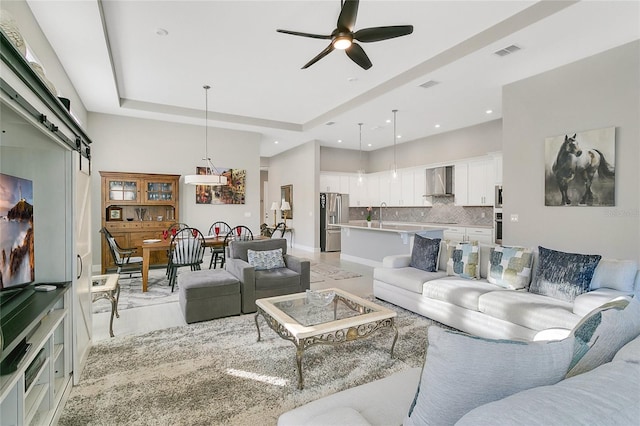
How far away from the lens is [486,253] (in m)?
3.77

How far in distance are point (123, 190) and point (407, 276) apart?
18.2ft

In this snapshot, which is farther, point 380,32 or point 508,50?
point 508,50

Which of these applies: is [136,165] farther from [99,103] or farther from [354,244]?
[354,244]

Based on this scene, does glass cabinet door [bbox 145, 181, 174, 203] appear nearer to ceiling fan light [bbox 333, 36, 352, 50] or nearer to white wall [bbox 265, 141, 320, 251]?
white wall [bbox 265, 141, 320, 251]

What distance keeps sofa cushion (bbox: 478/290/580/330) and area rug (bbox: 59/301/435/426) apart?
2.34 ft

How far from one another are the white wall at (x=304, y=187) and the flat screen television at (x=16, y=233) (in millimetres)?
7072

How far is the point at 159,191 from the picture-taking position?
263 inches

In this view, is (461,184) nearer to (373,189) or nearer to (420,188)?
(420,188)

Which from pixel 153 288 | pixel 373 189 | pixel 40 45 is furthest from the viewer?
pixel 373 189

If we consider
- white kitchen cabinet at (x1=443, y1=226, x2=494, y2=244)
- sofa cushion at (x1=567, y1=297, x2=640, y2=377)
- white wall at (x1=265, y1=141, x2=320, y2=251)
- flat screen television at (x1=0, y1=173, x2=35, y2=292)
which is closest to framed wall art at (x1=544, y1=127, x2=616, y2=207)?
white kitchen cabinet at (x1=443, y1=226, x2=494, y2=244)

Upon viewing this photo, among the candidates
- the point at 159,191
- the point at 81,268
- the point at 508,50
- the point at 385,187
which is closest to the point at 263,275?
the point at 81,268

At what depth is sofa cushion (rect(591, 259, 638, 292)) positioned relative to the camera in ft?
8.64

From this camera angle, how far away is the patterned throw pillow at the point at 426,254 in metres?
4.05

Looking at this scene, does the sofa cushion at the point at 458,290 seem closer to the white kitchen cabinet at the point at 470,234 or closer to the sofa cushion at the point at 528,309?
the sofa cushion at the point at 528,309
